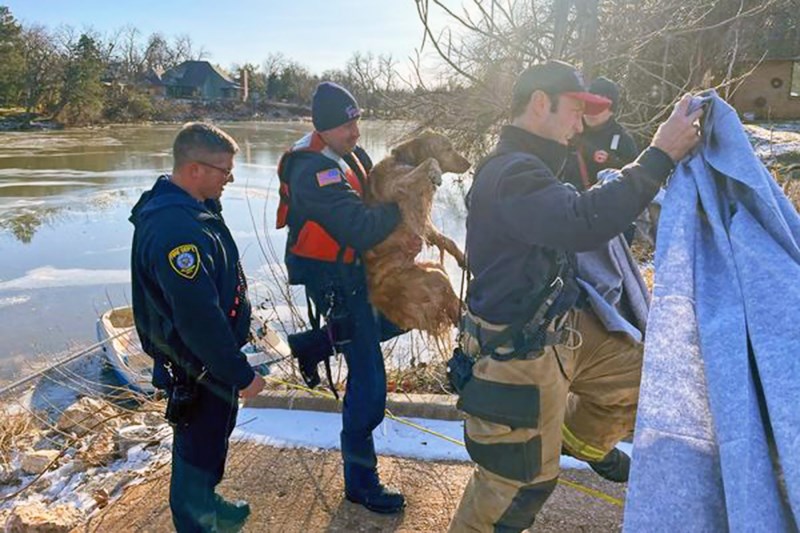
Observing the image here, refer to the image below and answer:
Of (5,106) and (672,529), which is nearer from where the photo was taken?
(672,529)

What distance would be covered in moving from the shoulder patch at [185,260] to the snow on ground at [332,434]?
6.35 feet

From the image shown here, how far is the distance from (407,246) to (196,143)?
122 centimetres

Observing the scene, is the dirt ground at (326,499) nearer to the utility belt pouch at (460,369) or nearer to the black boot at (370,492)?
the black boot at (370,492)

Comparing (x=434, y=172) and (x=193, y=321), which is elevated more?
(x=434, y=172)

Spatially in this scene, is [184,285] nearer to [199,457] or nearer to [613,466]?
[199,457]

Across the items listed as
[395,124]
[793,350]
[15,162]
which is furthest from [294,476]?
[15,162]

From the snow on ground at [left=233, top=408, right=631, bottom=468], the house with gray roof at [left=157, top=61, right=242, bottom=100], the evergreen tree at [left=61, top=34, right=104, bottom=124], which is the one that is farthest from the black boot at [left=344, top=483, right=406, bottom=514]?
the house with gray roof at [left=157, top=61, right=242, bottom=100]

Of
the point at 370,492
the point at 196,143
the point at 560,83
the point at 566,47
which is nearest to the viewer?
the point at 560,83

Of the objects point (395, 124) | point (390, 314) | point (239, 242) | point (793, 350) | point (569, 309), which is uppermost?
point (395, 124)

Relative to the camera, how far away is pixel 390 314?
350cm

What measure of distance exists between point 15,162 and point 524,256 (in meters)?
31.5

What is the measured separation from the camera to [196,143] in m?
2.71

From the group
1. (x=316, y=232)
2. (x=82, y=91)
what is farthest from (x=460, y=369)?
(x=82, y=91)

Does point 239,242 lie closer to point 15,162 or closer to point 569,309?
point 569,309
